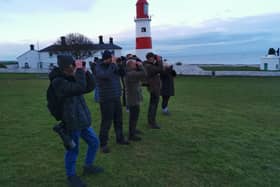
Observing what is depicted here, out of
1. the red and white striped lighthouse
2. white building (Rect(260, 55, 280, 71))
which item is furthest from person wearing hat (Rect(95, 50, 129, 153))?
white building (Rect(260, 55, 280, 71))

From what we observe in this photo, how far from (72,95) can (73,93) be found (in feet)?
→ 0.12

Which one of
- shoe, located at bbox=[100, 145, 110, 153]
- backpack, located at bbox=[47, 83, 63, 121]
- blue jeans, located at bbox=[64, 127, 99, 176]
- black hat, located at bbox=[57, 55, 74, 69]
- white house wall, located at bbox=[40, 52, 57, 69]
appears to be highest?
white house wall, located at bbox=[40, 52, 57, 69]

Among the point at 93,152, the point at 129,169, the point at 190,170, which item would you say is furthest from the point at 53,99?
the point at 190,170

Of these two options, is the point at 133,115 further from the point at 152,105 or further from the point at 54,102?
the point at 54,102

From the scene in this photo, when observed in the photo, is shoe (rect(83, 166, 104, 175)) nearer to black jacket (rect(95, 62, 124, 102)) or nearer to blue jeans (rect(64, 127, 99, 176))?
blue jeans (rect(64, 127, 99, 176))

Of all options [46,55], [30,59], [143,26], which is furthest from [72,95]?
[30,59]

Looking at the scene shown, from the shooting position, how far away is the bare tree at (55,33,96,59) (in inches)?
1645

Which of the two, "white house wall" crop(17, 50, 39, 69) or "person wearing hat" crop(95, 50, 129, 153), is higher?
"white house wall" crop(17, 50, 39, 69)

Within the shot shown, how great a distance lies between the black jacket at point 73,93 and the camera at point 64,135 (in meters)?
0.06

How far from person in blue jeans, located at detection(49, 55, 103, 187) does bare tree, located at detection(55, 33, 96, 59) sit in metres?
39.3

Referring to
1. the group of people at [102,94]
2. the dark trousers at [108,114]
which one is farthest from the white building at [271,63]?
the dark trousers at [108,114]

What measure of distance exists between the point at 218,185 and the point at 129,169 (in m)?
1.29

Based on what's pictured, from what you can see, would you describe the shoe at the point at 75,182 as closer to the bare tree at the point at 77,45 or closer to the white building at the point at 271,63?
the white building at the point at 271,63

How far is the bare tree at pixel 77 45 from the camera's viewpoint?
4178 centimetres
